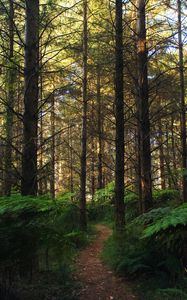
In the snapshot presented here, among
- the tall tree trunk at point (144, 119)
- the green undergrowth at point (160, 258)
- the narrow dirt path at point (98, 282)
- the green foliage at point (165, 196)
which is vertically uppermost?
the tall tree trunk at point (144, 119)

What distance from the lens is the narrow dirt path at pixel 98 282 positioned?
5693mm

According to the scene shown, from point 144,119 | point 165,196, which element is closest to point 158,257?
point 144,119

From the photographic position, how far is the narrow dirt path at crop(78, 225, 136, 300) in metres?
5.69

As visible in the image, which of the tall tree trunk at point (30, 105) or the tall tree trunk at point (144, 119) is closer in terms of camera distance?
the tall tree trunk at point (30, 105)

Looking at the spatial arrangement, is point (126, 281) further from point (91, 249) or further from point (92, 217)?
point (92, 217)

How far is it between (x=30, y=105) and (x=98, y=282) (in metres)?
3.32

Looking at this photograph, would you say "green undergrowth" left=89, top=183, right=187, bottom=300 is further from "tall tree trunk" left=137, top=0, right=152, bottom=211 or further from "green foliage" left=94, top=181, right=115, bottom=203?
"green foliage" left=94, top=181, right=115, bottom=203

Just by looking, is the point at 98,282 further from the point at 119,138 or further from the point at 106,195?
the point at 106,195

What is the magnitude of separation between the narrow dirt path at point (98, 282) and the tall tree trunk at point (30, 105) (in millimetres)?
1867

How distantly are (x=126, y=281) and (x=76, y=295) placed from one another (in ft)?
3.95

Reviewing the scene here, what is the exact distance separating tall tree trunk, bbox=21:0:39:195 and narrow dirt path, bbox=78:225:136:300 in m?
1.87

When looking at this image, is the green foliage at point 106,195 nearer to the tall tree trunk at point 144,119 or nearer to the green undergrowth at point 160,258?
the tall tree trunk at point 144,119

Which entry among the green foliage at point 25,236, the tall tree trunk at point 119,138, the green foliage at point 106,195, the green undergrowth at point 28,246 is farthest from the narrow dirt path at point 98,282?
the green foliage at point 106,195

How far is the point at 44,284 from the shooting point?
19.1 ft
